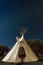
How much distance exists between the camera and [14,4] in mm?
7277

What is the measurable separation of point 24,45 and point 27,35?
1.22m

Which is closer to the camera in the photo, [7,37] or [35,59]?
[35,59]

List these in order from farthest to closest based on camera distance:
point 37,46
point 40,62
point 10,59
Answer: point 37,46
point 40,62
point 10,59

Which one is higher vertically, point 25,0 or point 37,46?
point 25,0

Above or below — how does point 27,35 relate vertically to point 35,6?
below

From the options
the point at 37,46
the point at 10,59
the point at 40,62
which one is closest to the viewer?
the point at 10,59

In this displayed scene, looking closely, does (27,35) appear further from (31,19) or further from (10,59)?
(10,59)

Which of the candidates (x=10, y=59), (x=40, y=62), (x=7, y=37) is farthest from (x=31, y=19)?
(x=10, y=59)

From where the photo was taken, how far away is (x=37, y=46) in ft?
23.3

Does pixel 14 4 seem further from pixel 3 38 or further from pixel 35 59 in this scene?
pixel 35 59

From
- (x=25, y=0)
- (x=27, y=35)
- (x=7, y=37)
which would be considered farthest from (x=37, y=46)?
(x=25, y=0)

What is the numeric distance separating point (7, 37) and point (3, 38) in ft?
0.46

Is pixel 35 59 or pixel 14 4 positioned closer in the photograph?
pixel 35 59

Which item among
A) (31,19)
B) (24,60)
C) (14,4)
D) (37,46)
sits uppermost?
(14,4)
